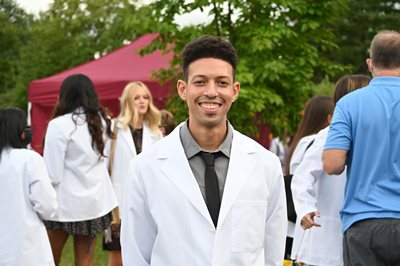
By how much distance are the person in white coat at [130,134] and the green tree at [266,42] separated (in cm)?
305

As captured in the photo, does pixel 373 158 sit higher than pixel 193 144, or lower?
lower

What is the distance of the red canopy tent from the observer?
17.0 metres

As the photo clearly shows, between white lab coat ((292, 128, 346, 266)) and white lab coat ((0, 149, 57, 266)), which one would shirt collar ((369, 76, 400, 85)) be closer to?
white lab coat ((292, 128, 346, 266))

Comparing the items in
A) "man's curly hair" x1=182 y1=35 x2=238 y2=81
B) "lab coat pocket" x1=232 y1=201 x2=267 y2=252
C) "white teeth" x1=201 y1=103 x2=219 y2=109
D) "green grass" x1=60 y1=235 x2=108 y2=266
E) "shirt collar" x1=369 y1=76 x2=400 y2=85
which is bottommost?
"green grass" x1=60 y1=235 x2=108 y2=266

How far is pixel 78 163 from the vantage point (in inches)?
306

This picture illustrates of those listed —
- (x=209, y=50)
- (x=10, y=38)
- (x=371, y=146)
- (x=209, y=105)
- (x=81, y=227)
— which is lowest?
(x=81, y=227)

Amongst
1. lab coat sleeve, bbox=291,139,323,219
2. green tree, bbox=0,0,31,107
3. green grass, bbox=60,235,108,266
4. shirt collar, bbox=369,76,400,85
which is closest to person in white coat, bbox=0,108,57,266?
lab coat sleeve, bbox=291,139,323,219

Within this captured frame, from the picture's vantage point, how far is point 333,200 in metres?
5.70

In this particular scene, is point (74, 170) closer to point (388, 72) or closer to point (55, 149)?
point (55, 149)

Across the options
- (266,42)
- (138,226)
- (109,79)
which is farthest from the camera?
(109,79)

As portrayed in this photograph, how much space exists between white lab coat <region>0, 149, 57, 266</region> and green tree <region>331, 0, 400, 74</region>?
143 feet

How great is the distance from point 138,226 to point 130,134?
468 centimetres

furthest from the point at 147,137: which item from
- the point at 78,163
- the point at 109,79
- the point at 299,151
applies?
the point at 109,79

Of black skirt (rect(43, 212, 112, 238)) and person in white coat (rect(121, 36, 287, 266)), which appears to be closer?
person in white coat (rect(121, 36, 287, 266))
